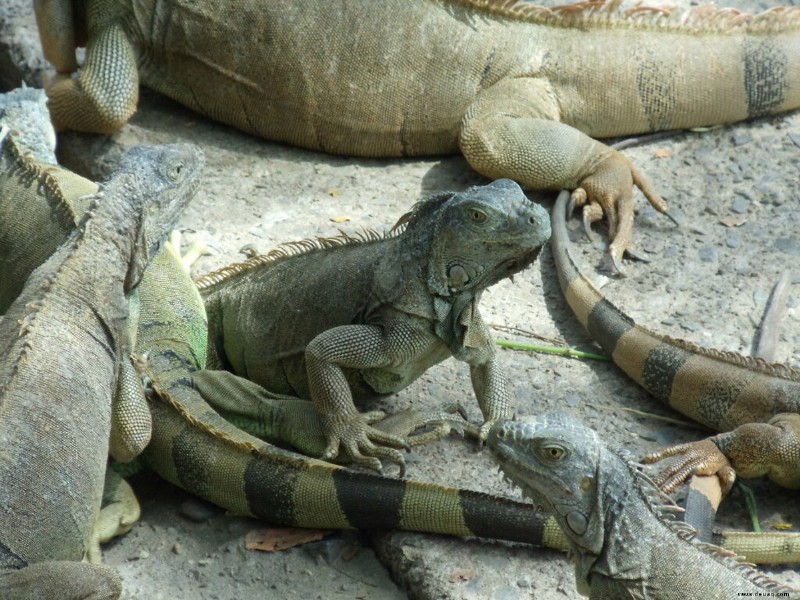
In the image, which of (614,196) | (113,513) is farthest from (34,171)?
(614,196)

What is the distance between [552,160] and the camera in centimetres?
499

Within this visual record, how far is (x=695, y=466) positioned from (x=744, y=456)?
0.55 ft

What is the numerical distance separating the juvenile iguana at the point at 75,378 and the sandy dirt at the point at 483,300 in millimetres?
423

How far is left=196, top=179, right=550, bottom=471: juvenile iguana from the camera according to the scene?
3.27 metres

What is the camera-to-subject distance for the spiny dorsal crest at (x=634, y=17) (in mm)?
5410

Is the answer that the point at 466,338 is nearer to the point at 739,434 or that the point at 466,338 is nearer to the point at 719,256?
the point at 739,434

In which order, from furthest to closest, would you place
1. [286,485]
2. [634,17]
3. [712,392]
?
[634,17] → [712,392] → [286,485]

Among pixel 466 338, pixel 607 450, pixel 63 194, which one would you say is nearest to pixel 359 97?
pixel 63 194

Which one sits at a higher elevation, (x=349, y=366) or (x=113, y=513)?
(x=349, y=366)

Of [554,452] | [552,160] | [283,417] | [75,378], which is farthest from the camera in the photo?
[552,160]

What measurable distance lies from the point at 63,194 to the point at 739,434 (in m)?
2.52

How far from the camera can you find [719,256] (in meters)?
4.70

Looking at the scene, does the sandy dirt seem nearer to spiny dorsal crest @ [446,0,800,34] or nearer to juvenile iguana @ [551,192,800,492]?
juvenile iguana @ [551,192,800,492]

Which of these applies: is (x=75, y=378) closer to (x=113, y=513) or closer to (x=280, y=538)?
(x=113, y=513)
